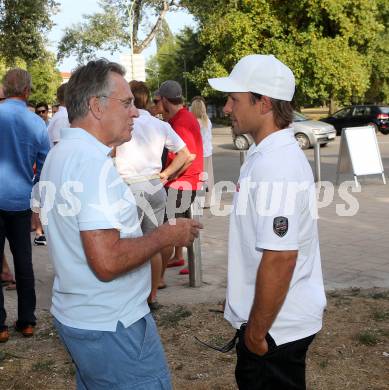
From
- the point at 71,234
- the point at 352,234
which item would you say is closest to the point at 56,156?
the point at 71,234

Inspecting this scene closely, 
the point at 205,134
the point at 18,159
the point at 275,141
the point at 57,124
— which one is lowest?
the point at 205,134

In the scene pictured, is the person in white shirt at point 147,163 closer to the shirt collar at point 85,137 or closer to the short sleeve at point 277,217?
the shirt collar at point 85,137

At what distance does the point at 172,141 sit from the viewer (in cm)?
549

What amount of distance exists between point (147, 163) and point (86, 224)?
Answer: 310 cm

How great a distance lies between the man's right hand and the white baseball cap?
0.56 metres

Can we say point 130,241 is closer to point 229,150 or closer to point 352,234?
point 352,234

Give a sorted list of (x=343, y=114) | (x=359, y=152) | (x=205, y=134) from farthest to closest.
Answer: (x=343, y=114), (x=359, y=152), (x=205, y=134)

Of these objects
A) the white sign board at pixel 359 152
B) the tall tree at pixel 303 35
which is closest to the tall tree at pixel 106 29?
the tall tree at pixel 303 35

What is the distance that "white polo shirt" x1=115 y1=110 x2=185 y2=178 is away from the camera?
514 centimetres

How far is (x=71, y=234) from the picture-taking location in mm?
2232

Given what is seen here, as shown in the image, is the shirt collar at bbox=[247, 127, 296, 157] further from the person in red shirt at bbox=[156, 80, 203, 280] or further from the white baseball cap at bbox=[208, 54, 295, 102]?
the person in red shirt at bbox=[156, 80, 203, 280]

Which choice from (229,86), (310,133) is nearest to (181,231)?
(229,86)

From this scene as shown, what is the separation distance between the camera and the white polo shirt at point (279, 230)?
7.52 feet

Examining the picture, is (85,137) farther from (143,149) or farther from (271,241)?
(143,149)
